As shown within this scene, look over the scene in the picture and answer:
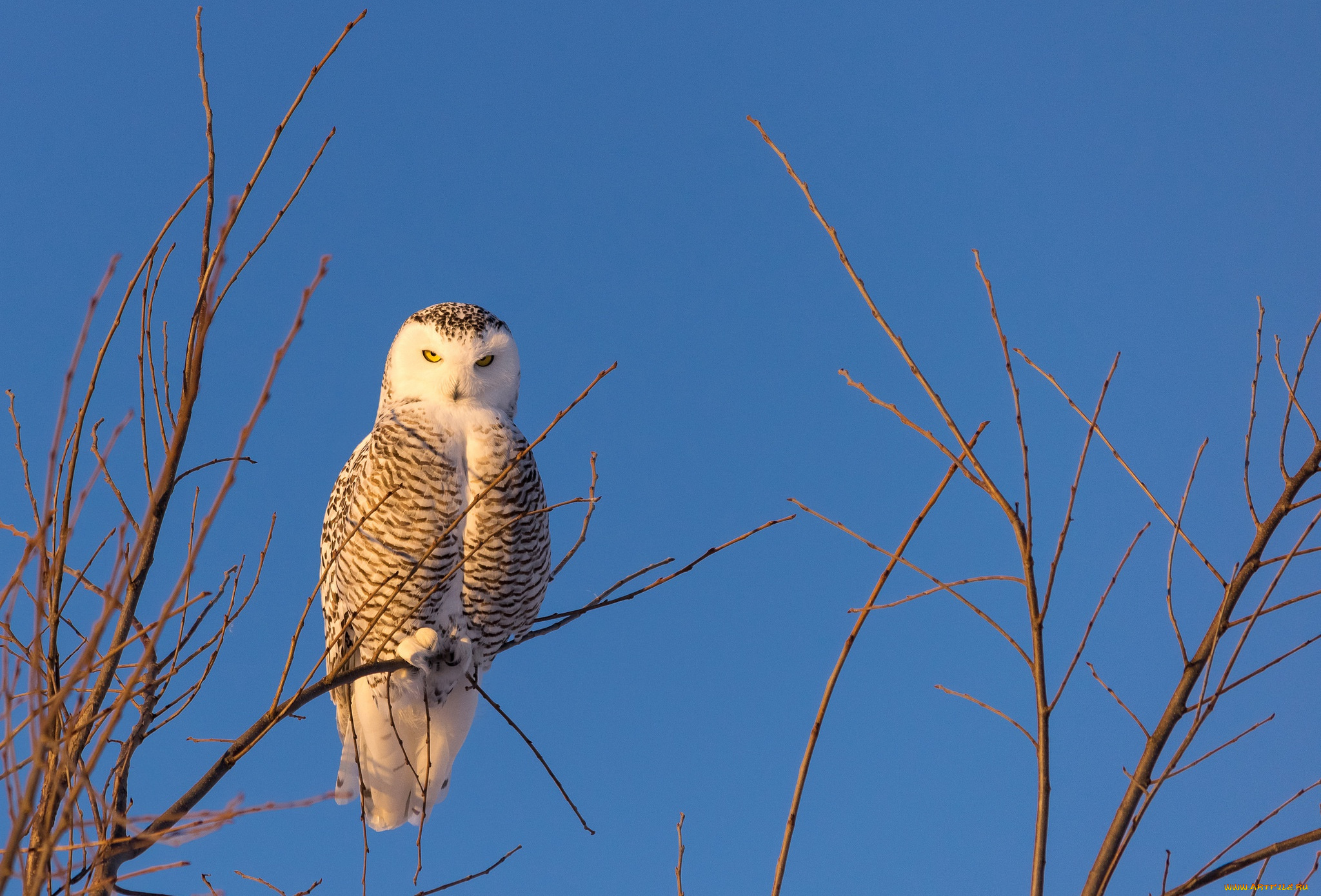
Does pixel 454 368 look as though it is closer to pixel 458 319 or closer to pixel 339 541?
pixel 458 319

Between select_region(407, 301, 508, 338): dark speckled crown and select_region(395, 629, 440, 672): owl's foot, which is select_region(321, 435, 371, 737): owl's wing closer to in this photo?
select_region(395, 629, 440, 672): owl's foot

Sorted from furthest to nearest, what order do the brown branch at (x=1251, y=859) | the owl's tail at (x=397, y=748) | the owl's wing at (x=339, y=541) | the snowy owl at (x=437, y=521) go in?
the owl's tail at (x=397, y=748) → the owl's wing at (x=339, y=541) → the snowy owl at (x=437, y=521) → the brown branch at (x=1251, y=859)

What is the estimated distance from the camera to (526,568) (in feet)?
11.7

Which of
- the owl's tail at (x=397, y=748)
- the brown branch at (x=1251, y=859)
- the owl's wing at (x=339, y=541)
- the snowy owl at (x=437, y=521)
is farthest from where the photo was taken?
the owl's tail at (x=397, y=748)

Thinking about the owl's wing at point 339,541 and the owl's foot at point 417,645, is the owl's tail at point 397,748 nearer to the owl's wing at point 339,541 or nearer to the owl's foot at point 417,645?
the owl's wing at point 339,541

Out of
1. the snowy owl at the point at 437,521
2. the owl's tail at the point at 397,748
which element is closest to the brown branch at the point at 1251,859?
the snowy owl at the point at 437,521

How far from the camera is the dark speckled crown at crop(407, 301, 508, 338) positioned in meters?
3.54

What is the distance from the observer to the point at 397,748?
3973 millimetres

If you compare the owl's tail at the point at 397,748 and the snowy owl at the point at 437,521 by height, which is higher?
the snowy owl at the point at 437,521

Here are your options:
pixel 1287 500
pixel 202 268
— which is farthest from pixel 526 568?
pixel 1287 500

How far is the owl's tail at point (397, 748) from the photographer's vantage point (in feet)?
12.6

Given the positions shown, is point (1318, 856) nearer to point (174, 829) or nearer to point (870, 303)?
point (870, 303)

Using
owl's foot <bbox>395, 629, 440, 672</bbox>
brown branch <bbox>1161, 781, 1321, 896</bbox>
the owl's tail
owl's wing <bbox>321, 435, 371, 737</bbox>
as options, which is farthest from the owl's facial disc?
brown branch <bbox>1161, 781, 1321, 896</bbox>

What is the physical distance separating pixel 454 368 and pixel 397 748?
59.5 inches
